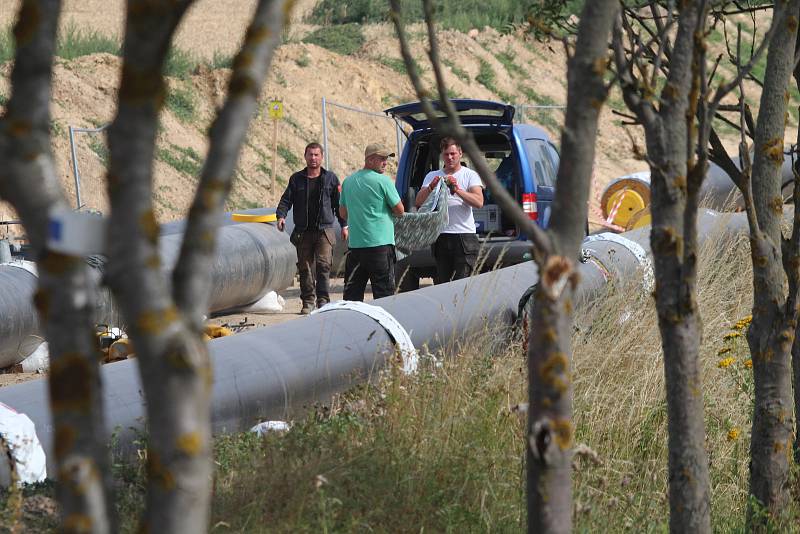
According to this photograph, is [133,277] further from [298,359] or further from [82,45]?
[82,45]

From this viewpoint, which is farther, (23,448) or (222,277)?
(222,277)

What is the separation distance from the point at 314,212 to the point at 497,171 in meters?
2.08

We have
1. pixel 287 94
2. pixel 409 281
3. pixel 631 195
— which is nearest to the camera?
pixel 409 281

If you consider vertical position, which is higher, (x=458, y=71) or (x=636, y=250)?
(x=458, y=71)

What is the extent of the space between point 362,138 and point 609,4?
29.8 m

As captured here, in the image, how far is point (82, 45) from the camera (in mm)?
32281

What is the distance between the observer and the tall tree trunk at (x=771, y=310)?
3.73m

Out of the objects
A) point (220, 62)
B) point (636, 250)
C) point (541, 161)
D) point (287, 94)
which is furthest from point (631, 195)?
point (220, 62)

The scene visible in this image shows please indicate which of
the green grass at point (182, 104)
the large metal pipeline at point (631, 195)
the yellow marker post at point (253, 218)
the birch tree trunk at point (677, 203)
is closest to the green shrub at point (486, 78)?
the green grass at point (182, 104)

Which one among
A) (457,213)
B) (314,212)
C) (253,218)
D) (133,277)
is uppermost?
(133,277)

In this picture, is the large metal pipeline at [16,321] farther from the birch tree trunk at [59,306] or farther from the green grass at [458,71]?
the green grass at [458,71]

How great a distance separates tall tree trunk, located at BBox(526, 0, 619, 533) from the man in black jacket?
822 centimetres

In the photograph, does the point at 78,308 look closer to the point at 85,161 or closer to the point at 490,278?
the point at 490,278

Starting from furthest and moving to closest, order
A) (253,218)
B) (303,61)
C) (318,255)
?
(303,61) < (253,218) < (318,255)
